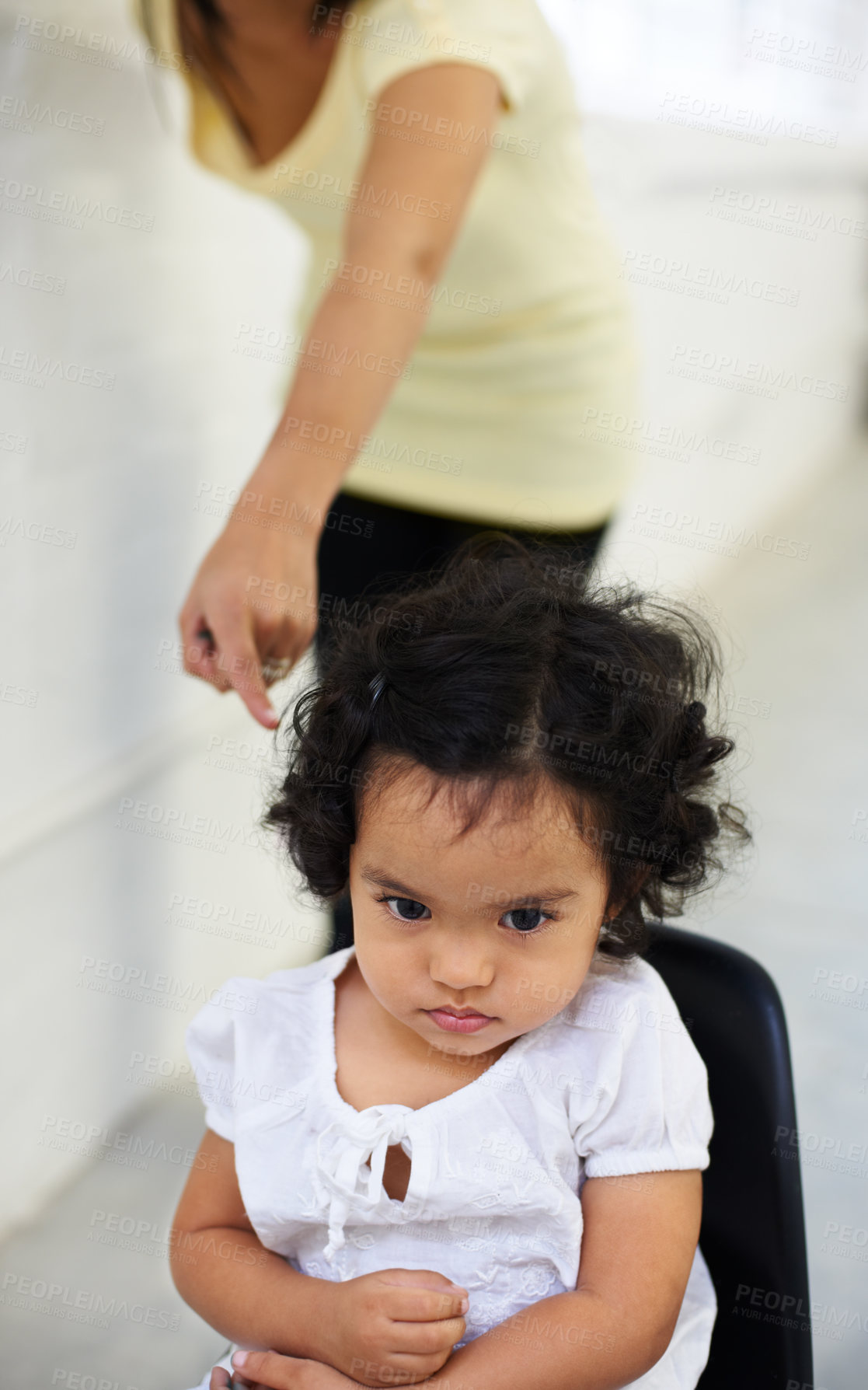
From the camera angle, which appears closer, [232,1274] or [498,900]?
[498,900]

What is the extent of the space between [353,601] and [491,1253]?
0.88m

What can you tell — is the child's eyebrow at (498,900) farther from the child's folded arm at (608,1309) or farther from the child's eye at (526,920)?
the child's folded arm at (608,1309)

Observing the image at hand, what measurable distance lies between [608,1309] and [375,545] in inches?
38.6

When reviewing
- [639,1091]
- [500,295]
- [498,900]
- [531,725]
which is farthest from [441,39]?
[639,1091]

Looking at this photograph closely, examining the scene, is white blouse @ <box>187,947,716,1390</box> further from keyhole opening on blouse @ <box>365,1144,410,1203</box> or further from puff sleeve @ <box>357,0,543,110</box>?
puff sleeve @ <box>357,0,543,110</box>

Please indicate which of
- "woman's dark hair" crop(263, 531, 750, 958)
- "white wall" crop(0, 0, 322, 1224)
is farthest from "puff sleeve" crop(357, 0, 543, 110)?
"woman's dark hair" crop(263, 531, 750, 958)

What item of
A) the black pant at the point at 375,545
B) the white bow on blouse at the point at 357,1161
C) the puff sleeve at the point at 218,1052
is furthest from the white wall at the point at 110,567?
the white bow on blouse at the point at 357,1161

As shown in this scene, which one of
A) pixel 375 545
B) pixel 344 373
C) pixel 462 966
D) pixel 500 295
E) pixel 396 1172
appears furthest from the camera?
pixel 375 545

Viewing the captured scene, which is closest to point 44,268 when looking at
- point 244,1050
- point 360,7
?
point 360,7

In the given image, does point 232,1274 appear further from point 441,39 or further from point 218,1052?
point 441,39

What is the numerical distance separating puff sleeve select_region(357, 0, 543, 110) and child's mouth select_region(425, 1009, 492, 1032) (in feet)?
2.96

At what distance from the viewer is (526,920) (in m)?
0.83

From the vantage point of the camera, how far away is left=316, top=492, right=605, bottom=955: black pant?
1585mm

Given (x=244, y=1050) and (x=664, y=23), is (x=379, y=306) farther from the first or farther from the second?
(x=664, y=23)
